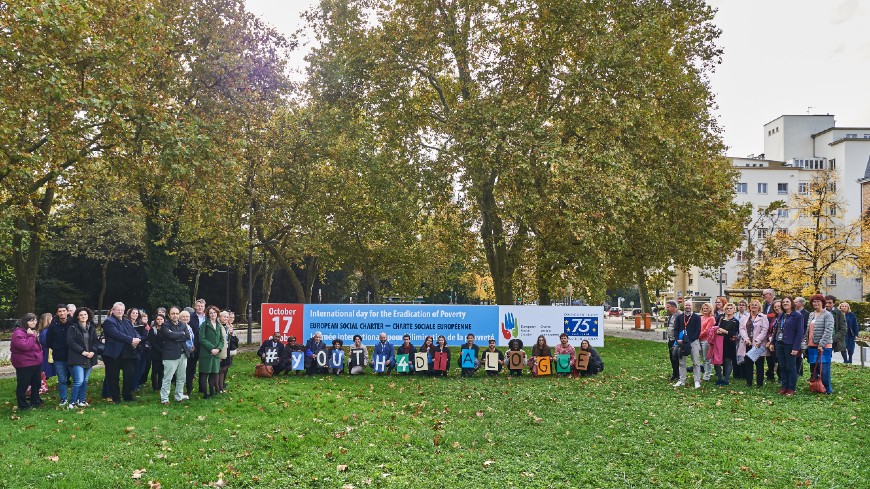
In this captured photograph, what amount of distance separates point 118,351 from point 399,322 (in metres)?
8.79

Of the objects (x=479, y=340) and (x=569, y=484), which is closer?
(x=569, y=484)

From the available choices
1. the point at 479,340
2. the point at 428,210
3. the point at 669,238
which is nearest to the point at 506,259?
the point at 428,210

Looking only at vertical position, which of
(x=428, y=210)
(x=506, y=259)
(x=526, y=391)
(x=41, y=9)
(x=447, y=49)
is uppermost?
(x=447, y=49)

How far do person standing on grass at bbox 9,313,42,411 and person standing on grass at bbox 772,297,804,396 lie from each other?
577 inches

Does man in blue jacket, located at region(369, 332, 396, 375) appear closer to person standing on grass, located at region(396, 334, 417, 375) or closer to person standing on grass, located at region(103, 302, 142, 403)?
person standing on grass, located at region(396, 334, 417, 375)

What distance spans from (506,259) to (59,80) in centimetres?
1865

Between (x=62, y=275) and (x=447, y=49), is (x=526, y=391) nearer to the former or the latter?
(x=447, y=49)

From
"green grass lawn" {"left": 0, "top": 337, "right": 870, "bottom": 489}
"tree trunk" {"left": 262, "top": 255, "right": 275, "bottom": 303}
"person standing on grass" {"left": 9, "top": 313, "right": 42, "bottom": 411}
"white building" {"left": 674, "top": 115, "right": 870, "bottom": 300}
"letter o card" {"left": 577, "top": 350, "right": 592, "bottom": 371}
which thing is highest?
"white building" {"left": 674, "top": 115, "right": 870, "bottom": 300}

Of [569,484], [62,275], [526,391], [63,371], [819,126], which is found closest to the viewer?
[569,484]

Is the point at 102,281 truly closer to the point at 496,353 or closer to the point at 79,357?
the point at 79,357

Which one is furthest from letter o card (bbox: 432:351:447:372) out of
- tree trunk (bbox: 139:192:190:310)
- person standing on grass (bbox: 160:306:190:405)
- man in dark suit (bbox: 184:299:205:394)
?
tree trunk (bbox: 139:192:190:310)

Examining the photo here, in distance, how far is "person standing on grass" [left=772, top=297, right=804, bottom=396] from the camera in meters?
13.1

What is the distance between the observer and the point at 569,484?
710 centimetres

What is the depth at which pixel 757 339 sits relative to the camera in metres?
14.1
